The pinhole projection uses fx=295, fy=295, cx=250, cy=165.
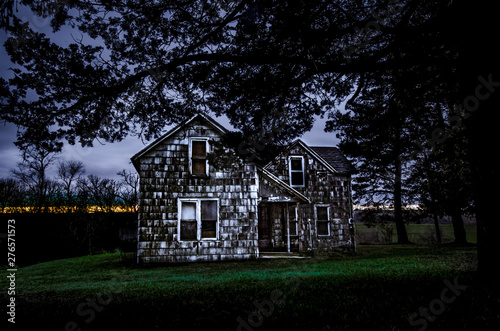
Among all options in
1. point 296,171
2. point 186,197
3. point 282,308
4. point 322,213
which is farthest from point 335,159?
point 282,308

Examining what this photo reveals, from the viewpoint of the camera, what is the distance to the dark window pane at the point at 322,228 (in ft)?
64.2

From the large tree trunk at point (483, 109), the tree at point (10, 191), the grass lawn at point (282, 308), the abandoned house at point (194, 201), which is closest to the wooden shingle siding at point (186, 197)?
the abandoned house at point (194, 201)

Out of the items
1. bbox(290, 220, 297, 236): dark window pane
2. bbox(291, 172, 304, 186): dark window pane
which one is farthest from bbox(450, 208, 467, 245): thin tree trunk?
bbox(290, 220, 297, 236): dark window pane

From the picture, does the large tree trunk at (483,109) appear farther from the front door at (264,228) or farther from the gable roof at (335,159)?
the gable roof at (335,159)

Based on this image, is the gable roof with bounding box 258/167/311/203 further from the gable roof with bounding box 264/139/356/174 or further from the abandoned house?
the gable roof with bounding box 264/139/356/174

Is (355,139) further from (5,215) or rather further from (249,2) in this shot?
(5,215)

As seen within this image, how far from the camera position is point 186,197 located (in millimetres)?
14602

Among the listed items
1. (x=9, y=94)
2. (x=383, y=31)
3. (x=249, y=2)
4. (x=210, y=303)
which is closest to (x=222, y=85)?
(x=249, y=2)

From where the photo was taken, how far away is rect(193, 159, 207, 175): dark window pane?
49.2 ft

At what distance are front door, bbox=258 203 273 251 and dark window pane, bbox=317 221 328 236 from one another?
3330mm

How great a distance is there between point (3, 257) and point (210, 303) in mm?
20808

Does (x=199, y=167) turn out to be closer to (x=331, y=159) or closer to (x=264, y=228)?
(x=264, y=228)

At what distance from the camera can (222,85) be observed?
303 inches

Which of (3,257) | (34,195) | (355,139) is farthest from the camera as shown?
(34,195)
